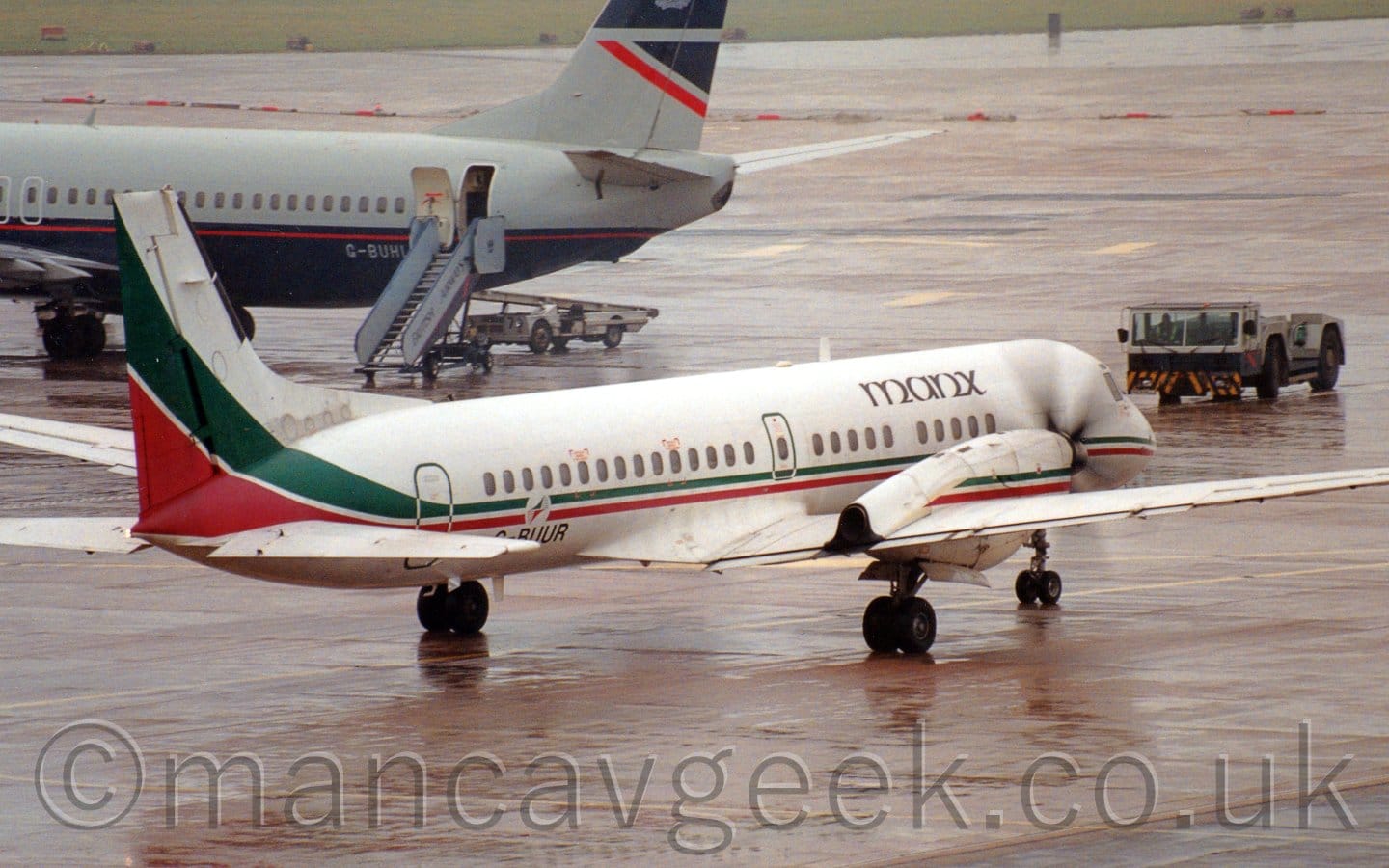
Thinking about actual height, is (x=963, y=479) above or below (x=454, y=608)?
above

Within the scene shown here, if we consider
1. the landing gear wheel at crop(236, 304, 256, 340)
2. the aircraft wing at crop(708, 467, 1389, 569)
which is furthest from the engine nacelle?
→ the landing gear wheel at crop(236, 304, 256, 340)

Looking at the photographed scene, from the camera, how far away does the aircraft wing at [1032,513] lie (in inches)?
1148

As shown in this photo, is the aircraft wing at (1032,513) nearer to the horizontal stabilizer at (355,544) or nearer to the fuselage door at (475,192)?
the horizontal stabilizer at (355,544)

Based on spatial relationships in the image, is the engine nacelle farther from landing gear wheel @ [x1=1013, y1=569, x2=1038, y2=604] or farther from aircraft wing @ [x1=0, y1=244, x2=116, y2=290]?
aircraft wing @ [x1=0, y1=244, x2=116, y2=290]

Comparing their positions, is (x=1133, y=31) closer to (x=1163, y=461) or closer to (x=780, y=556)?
(x=1163, y=461)

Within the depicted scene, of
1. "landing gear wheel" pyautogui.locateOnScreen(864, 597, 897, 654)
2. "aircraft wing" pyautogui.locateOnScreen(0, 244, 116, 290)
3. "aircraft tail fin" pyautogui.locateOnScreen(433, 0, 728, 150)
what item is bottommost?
"landing gear wheel" pyautogui.locateOnScreen(864, 597, 897, 654)

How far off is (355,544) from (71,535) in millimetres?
3797

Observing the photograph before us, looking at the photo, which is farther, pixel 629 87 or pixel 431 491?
pixel 629 87

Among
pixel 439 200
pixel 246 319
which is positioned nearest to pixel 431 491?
pixel 439 200

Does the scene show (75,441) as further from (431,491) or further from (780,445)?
(780,445)

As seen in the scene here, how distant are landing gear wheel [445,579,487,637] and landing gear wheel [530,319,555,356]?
1276 inches

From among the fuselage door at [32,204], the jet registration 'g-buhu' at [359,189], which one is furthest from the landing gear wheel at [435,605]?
the fuselage door at [32,204]

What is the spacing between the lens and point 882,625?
30484 millimetres

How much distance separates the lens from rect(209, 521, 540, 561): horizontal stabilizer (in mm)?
27188
